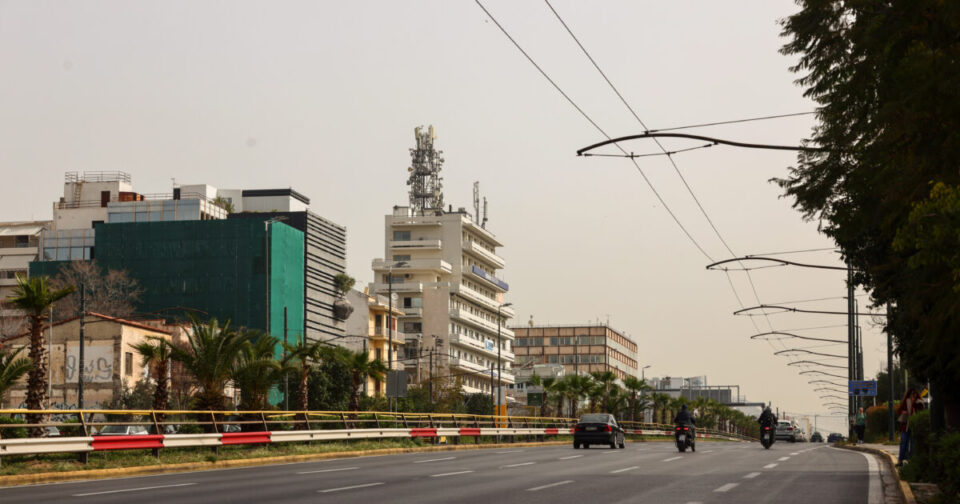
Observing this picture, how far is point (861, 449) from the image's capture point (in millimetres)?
44625

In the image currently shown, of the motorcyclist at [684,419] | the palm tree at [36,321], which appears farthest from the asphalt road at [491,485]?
the motorcyclist at [684,419]

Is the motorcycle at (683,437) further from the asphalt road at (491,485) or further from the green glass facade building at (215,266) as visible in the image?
the green glass facade building at (215,266)

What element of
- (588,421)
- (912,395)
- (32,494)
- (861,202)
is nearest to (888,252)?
(861,202)

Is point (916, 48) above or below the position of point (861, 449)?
above

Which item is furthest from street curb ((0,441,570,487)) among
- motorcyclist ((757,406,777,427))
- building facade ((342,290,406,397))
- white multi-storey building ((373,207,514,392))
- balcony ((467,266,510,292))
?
balcony ((467,266,510,292))

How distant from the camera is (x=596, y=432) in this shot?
44.3 meters

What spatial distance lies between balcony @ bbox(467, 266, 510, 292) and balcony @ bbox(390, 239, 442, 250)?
5.99 m

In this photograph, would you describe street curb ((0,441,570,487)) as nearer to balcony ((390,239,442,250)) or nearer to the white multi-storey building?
the white multi-storey building

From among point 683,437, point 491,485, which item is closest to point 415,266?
point 683,437

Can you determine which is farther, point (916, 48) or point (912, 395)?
point (912, 395)

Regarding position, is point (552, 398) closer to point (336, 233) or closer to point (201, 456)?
point (336, 233)

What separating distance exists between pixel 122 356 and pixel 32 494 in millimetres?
58435

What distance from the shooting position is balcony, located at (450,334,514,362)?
131 meters

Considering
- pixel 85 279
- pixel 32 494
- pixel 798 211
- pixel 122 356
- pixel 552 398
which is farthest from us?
pixel 85 279
